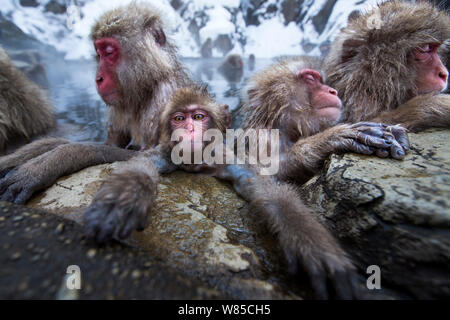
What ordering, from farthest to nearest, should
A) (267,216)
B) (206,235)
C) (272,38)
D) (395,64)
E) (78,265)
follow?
(272,38), (395,64), (267,216), (206,235), (78,265)

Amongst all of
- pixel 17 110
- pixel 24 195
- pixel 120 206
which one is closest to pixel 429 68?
pixel 120 206

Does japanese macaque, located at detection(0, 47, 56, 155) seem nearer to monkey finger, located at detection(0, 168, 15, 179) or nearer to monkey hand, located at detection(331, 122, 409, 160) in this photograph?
monkey finger, located at detection(0, 168, 15, 179)

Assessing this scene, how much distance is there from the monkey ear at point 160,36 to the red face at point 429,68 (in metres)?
2.45

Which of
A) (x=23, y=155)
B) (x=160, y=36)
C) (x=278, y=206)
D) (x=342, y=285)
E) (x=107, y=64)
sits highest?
(x=160, y=36)

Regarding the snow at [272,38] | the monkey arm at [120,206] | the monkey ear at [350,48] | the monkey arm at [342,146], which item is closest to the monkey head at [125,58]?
the monkey arm at [120,206]

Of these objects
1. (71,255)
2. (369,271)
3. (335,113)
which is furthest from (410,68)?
(71,255)

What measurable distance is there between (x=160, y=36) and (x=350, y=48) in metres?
1.99

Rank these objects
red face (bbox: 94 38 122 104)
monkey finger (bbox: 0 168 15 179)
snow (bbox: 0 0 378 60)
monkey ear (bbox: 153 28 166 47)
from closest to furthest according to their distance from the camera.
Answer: monkey finger (bbox: 0 168 15 179)
red face (bbox: 94 38 122 104)
monkey ear (bbox: 153 28 166 47)
snow (bbox: 0 0 378 60)

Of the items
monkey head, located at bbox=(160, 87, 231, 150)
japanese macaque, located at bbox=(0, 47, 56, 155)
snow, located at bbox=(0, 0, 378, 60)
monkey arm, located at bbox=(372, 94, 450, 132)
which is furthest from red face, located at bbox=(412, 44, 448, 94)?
snow, located at bbox=(0, 0, 378, 60)

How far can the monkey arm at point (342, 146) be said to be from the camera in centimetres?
146

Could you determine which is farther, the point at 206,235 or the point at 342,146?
the point at 342,146

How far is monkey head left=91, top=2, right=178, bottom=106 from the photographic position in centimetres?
254

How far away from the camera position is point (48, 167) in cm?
188

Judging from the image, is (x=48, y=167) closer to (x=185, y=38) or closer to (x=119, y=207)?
(x=119, y=207)
